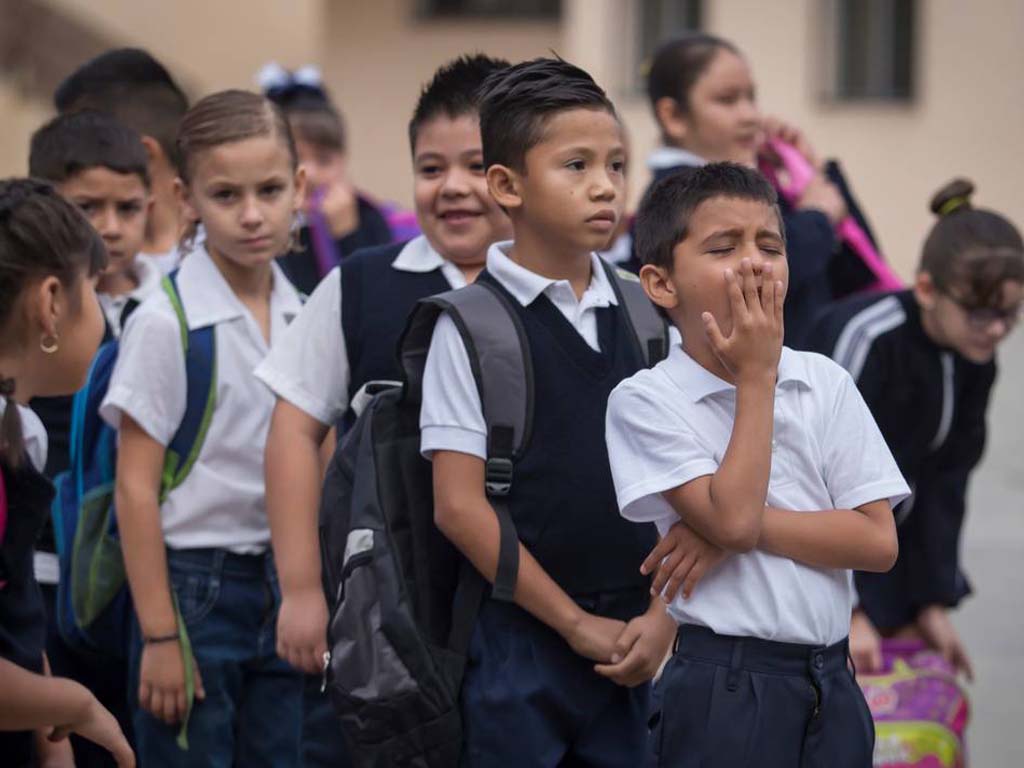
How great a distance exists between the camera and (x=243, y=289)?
4.01 meters

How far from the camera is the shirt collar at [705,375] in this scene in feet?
9.60

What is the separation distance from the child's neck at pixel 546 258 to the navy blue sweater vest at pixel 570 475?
68 millimetres

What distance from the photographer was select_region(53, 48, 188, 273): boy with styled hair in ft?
16.0

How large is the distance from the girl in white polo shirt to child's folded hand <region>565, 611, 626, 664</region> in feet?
3.21

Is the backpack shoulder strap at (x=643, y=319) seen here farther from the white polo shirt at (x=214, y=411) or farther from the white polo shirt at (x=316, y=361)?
the white polo shirt at (x=214, y=411)

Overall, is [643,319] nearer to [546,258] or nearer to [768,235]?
[546,258]

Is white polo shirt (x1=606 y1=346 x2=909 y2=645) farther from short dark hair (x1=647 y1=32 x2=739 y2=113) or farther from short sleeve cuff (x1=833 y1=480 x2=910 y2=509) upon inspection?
short dark hair (x1=647 y1=32 x2=739 y2=113)

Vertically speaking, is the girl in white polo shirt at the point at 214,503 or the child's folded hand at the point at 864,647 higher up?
the girl in white polo shirt at the point at 214,503

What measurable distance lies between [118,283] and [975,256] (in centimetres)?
215

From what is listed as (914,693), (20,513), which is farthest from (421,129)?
(914,693)

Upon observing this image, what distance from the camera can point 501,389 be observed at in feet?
10.2

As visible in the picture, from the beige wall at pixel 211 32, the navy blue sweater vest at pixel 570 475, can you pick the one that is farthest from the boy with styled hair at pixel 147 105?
the beige wall at pixel 211 32

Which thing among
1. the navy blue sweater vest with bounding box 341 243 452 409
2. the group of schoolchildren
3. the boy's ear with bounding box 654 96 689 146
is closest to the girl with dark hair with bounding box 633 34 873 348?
the boy's ear with bounding box 654 96 689 146

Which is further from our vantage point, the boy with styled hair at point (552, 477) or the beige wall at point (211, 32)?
the beige wall at point (211, 32)
